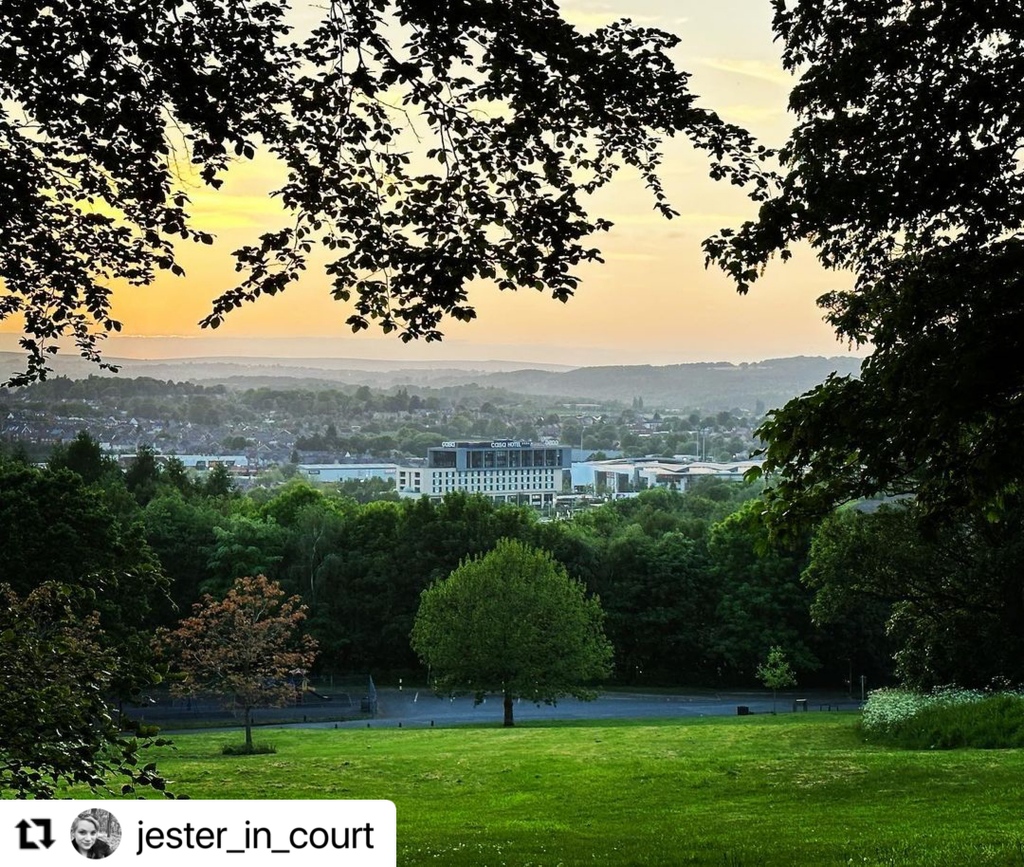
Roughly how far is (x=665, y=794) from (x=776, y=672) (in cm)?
3342

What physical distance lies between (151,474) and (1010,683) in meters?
57.3

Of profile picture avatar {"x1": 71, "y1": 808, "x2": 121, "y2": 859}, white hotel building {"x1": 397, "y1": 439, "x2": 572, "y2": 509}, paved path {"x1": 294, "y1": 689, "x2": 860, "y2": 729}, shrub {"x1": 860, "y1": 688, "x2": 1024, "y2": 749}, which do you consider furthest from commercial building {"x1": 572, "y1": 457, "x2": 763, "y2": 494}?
profile picture avatar {"x1": 71, "y1": 808, "x2": 121, "y2": 859}

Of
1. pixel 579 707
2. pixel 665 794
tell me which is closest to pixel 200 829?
pixel 665 794

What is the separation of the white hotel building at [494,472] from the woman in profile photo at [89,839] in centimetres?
12887

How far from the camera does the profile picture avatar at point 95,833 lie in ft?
17.8

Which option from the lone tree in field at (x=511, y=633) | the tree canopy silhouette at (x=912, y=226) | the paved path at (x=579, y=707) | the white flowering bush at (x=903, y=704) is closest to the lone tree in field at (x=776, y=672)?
the paved path at (x=579, y=707)

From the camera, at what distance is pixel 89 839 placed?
5.46 m

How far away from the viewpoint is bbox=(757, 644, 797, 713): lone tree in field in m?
48.9

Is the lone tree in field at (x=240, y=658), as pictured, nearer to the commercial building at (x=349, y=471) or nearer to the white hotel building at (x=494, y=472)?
the white hotel building at (x=494, y=472)

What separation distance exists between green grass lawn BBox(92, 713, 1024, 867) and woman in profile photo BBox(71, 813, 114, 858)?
5861 mm

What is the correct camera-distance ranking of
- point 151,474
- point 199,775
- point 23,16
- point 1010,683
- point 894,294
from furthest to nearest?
point 151,474 < point 1010,683 < point 199,775 < point 894,294 < point 23,16

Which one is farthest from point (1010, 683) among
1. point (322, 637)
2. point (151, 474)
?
point (151, 474)

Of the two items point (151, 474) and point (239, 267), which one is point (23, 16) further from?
point (151, 474)

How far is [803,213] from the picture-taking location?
922 cm
